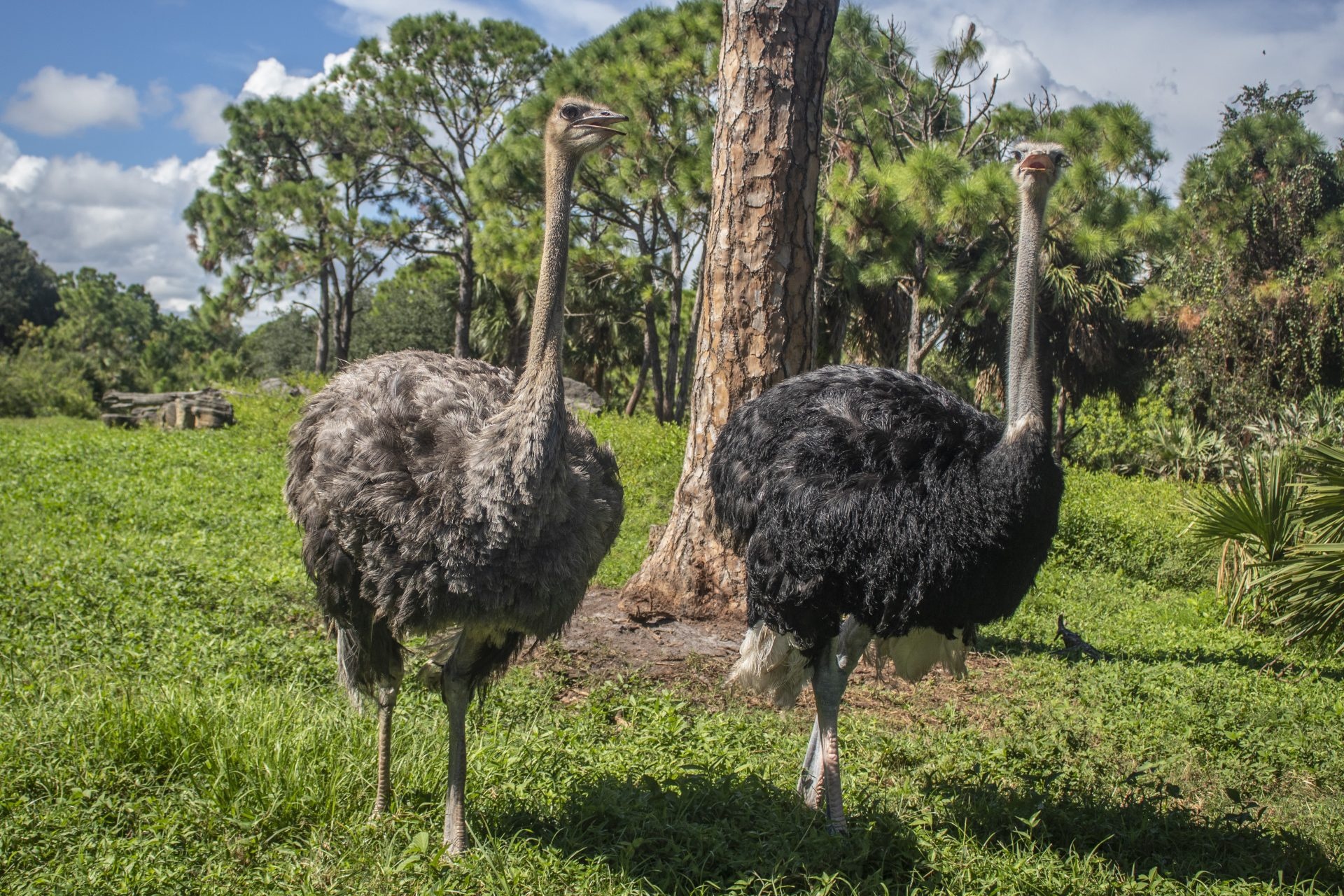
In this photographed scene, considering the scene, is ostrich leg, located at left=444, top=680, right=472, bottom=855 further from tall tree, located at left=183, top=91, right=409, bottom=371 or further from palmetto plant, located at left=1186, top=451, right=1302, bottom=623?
tall tree, located at left=183, top=91, right=409, bottom=371

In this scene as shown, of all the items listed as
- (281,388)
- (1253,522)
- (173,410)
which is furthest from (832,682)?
(281,388)

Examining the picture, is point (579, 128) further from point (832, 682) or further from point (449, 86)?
point (449, 86)

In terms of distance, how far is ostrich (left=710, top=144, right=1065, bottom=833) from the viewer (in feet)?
11.5

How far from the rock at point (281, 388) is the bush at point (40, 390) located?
8.54 meters

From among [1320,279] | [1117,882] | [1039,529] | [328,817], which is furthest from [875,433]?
[1320,279]

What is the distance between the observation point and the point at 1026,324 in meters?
3.69

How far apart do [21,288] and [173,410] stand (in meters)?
31.9

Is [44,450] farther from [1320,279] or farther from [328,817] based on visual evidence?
[1320,279]

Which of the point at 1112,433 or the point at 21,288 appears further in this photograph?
the point at 21,288

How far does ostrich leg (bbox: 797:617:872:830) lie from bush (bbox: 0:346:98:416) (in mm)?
24522

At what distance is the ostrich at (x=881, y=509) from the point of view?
3.51 meters

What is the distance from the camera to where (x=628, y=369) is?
29906 millimetres

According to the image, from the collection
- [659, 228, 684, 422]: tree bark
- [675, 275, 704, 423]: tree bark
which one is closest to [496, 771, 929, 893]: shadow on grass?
[675, 275, 704, 423]: tree bark

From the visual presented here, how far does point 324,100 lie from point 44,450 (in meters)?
18.5
